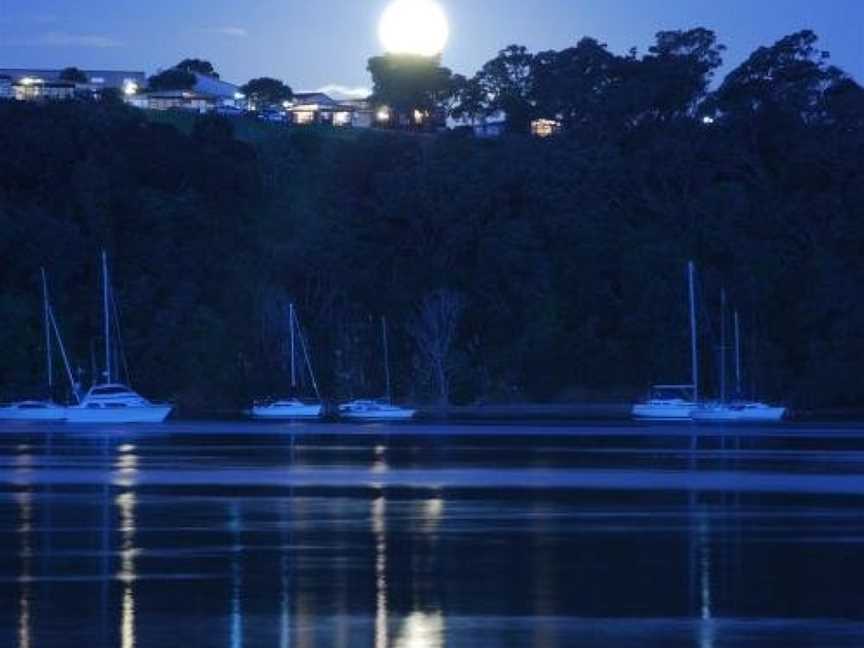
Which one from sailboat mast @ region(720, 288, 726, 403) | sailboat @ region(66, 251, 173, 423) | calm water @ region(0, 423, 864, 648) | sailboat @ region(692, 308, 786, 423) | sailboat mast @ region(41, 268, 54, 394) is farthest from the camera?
sailboat mast @ region(720, 288, 726, 403)

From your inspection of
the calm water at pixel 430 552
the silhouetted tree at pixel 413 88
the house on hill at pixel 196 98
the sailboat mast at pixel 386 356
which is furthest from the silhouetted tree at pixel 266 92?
the calm water at pixel 430 552

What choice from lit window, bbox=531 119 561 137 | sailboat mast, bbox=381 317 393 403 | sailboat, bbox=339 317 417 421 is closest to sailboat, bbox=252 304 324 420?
sailboat, bbox=339 317 417 421

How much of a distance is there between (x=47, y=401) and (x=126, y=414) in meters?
8.13

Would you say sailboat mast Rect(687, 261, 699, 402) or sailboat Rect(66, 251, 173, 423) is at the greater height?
sailboat mast Rect(687, 261, 699, 402)

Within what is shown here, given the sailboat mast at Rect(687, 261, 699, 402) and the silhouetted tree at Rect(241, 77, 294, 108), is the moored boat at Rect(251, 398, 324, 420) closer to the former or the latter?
the sailboat mast at Rect(687, 261, 699, 402)

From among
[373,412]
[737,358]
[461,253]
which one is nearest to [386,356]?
[461,253]

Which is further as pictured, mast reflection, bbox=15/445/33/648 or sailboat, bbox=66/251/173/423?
sailboat, bbox=66/251/173/423

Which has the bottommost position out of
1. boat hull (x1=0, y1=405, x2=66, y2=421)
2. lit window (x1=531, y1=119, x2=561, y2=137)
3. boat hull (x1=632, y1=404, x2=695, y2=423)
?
boat hull (x1=632, y1=404, x2=695, y2=423)

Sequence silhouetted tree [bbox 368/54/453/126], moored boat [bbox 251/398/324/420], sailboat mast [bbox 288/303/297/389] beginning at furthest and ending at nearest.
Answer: silhouetted tree [bbox 368/54/453/126]
sailboat mast [bbox 288/303/297/389]
moored boat [bbox 251/398/324/420]

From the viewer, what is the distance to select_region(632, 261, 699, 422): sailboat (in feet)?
245

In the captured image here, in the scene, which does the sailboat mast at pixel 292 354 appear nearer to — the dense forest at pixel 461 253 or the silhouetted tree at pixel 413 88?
the dense forest at pixel 461 253

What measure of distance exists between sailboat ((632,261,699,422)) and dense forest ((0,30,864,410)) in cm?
390

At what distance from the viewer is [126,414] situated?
68812 mm

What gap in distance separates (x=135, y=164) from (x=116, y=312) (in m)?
12.8
